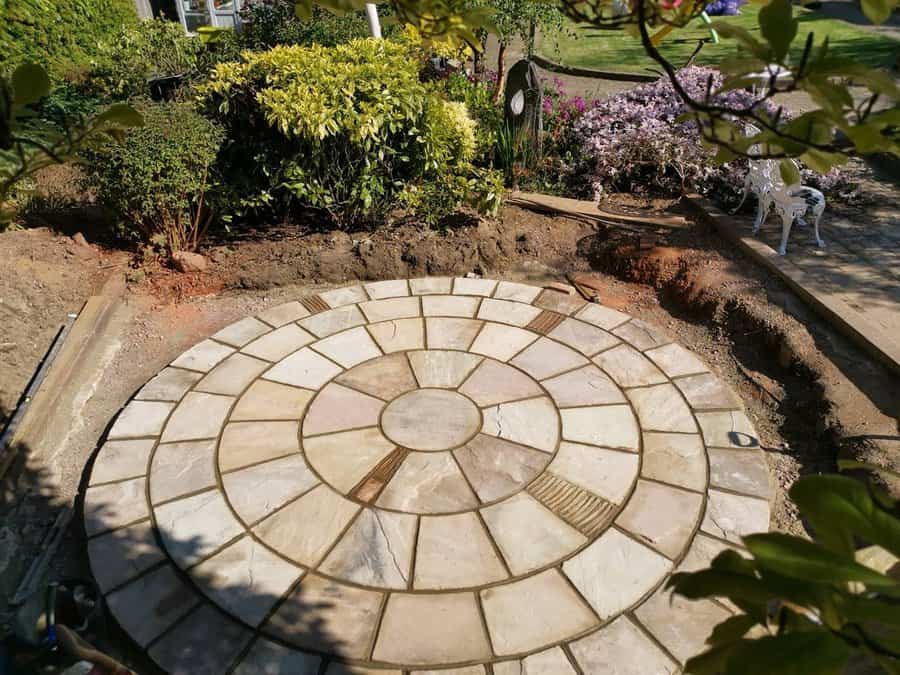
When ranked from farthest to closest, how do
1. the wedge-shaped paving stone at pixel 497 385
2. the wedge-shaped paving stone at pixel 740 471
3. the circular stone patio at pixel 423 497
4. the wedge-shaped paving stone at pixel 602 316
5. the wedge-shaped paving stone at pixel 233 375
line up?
the wedge-shaped paving stone at pixel 602 316, the wedge-shaped paving stone at pixel 233 375, the wedge-shaped paving stone at pixel 497 385, the wedge-shaped paving stone at pixel 740 471, the circular stone patio at pixel 423 497

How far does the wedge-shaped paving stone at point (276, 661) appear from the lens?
7.45ft

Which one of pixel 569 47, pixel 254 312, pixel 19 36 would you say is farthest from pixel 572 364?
pixel 569 47

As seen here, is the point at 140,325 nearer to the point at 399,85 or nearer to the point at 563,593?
the point at 399,85

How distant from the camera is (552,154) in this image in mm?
6852

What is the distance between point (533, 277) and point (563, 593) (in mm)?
2921

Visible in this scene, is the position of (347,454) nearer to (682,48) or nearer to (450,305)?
(450,305)

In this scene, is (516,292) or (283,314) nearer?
(283,314)

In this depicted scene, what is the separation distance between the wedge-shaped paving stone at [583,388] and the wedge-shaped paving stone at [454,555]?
1.02m

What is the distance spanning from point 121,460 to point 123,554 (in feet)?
2.14

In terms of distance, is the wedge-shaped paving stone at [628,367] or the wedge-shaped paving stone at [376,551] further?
the wedge-shaped paving stone at [628,367]

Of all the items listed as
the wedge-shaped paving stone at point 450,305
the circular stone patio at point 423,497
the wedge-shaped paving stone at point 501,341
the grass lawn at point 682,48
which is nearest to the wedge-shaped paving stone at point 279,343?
the circular stone patio at point 423,497

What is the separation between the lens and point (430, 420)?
342cm

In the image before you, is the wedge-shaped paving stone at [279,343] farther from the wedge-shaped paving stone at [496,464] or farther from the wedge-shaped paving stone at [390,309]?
the wedge-shaped paving stone at [496,464]

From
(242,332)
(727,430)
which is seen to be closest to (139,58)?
(242,332)
